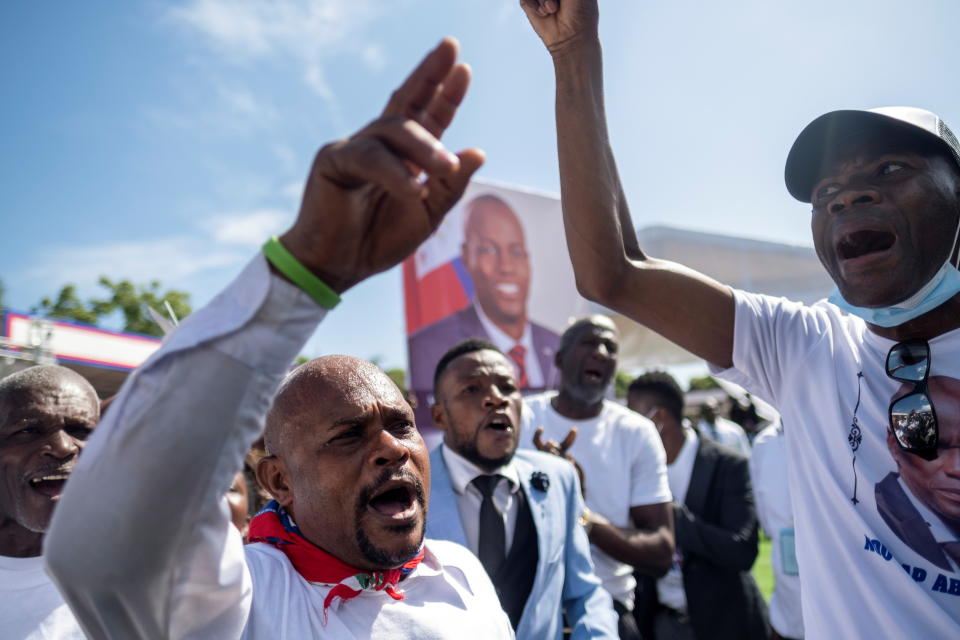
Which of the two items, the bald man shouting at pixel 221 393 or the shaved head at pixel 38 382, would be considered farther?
the shaved head at pixel 38 382

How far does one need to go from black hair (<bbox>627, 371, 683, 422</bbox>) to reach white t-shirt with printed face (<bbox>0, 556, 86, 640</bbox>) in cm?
436

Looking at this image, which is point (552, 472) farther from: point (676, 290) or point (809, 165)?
point (809, 165)

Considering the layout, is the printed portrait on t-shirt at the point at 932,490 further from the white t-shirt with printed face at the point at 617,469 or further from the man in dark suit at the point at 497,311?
the man in dark suit at the point at 497,311

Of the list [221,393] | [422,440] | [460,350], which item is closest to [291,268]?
[221,393]

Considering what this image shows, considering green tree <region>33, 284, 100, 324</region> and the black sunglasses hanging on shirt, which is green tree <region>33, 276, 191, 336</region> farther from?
the black sunglasses hanging on shirt

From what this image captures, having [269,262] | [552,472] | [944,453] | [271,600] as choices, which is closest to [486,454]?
[552,472]

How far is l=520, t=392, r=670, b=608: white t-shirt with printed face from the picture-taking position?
3.73m

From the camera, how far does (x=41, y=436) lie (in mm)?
2357

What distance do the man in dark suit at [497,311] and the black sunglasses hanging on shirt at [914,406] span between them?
8700mm

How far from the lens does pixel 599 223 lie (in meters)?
1.96

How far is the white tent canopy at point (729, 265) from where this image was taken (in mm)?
14547

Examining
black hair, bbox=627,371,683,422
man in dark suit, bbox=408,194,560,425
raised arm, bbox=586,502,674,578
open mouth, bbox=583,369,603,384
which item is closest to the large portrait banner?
man in dark suit, bbox=408,194,560,425

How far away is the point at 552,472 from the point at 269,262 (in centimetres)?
239

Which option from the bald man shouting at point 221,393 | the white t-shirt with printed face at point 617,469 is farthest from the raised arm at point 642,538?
the bald man shouting at point 221,393
